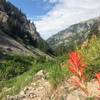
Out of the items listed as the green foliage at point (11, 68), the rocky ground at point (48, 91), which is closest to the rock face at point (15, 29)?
the green foliage at point (11, 68)

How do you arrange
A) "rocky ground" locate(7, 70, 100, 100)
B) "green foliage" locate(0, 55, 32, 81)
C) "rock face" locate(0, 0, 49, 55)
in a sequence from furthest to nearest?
"rock face" locate(0, 0, 49, 55) → "green foliage" locate(0, 55, 32, 81) → "rocky ground" locate(7, 70, 100, 100)

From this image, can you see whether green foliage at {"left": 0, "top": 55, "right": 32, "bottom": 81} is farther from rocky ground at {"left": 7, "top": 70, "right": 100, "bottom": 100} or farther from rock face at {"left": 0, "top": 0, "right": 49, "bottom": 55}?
rock face at {"left": 0, "top": 0, "right": 49, "bottom": 55}

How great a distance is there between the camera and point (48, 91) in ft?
34.3

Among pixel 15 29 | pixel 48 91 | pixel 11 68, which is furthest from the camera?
pixel 15 29

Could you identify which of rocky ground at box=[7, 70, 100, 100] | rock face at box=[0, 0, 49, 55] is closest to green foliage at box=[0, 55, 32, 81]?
rocky ground at box=[7, 70, 100, 100]

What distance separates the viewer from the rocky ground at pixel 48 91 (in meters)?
9.40

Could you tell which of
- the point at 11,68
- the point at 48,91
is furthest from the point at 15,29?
the point at 48,91

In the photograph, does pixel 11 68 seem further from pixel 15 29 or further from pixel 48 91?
pixel 15 29

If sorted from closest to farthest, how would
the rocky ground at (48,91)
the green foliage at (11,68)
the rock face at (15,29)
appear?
the rocky ground at (48,91) → the green foliage at (11,68) → the rock face at (15,29)

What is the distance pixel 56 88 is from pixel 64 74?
51cm

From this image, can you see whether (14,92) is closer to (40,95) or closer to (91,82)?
(40,95)

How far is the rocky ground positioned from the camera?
9.40 metres

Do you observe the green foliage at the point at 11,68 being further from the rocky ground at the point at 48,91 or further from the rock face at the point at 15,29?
the rock face at the point at 15,29

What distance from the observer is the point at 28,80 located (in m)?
12.4
